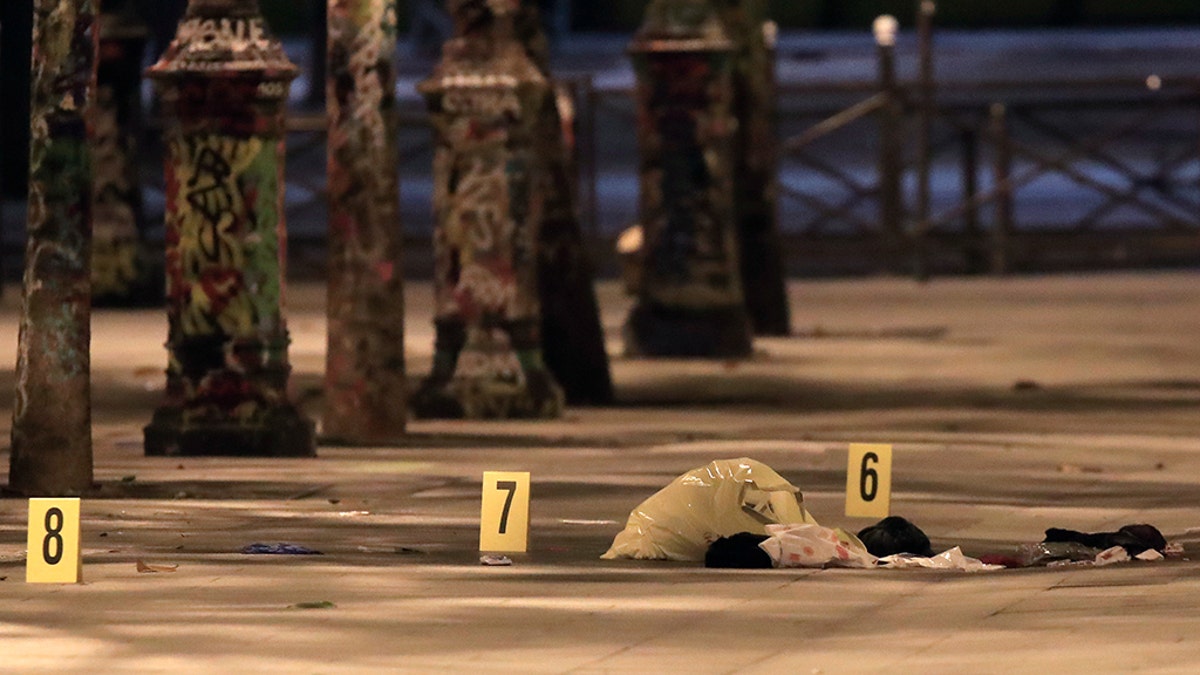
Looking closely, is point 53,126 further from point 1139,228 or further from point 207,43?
point 1139,228

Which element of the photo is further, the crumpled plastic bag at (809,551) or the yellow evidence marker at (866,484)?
the yellow evidence marker at (866,484)

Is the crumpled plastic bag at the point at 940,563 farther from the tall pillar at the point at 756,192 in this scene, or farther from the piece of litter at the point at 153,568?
the tall pillar at the point at 756,192

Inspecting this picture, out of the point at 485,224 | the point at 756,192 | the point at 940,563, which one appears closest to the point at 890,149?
the point at 756,192

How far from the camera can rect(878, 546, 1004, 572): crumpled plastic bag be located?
11.4 m

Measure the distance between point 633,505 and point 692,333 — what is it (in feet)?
30.3

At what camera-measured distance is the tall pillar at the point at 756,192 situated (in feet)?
80.4

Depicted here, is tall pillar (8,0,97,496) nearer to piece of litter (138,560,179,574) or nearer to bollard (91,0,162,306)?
piece of litter (138,560,179,574)

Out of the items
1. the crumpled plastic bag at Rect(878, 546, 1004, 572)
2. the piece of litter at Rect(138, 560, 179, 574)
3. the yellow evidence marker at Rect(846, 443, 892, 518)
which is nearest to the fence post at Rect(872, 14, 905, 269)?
the yellow evidence marker at Rect(846, 443, 892, 518)

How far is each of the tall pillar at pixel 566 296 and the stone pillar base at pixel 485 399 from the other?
1.03 meters

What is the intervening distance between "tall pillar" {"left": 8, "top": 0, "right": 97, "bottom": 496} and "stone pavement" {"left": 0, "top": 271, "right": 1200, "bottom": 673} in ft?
1.18

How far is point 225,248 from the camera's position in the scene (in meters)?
15.8

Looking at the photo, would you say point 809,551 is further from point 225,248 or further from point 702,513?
point 225,248

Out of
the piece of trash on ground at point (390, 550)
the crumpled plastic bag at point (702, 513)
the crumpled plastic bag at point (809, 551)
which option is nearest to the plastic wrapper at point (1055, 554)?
the crumpled plastic bag at point (809, 551)

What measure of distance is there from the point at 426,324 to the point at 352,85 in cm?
853
